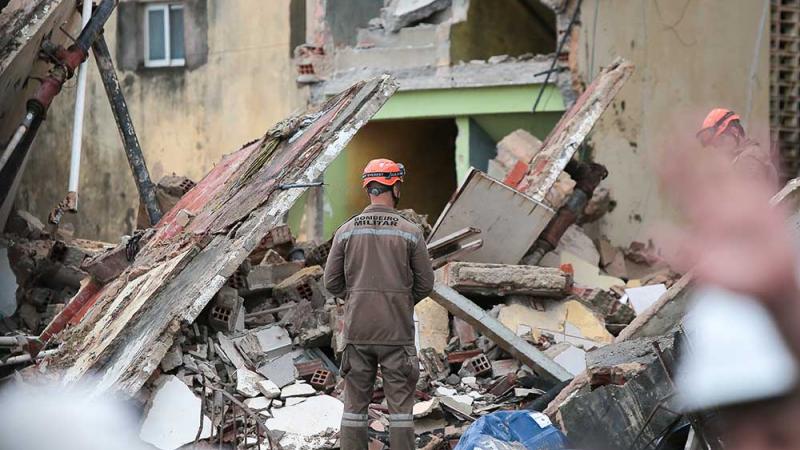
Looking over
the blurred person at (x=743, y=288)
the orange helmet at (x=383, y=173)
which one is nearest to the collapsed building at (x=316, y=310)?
the orange helmet at (x=383, y=173)

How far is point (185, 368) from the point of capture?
7457mm

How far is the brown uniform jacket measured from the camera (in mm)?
6254

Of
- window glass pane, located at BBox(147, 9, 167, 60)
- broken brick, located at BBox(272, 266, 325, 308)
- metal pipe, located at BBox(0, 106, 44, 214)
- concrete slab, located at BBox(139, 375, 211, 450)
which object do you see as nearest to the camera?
concrete slab, located at BBox(139, 375, 211, 450)

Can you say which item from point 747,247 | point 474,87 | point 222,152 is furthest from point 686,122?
point 222,152

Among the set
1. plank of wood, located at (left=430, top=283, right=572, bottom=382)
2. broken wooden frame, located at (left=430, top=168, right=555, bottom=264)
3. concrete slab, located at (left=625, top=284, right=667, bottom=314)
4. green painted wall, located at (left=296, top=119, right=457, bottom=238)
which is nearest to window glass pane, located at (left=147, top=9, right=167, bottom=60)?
green painted wall, located at (left=296, top=119, right=457, bottom=238)

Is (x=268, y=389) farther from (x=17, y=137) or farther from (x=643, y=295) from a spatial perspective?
(x=643, y=295)

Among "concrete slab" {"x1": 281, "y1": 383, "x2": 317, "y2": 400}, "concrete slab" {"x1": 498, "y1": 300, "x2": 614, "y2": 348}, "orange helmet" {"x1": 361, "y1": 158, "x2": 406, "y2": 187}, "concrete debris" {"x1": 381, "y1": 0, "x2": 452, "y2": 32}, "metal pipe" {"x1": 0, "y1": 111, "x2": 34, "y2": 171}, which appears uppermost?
"concrete debris" {"x1": 381, "y1": 0, "x2": 452, "y2": 32}

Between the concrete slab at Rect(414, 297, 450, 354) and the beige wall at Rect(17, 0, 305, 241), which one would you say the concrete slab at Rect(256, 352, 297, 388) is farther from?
the beige wall at Rect(17, 0, 305, 241)

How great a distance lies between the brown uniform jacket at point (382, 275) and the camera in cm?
625

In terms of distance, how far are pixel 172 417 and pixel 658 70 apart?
9258 mm

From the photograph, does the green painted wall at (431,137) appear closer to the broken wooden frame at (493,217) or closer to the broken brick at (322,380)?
the broken wooden frame at (493,217)

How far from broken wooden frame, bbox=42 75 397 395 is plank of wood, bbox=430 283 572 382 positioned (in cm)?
132

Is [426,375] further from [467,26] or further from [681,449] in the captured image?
[467,26]

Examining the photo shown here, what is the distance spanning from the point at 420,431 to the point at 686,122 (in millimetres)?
5061
